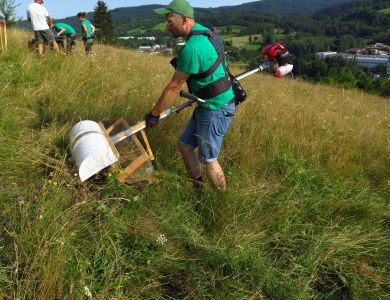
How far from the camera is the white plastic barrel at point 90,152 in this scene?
8.98ft

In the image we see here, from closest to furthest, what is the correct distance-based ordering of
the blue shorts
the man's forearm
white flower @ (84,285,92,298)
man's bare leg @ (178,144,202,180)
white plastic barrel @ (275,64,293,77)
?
white flower @ (84,285,92,298) → the man's forearm → the blue shorts → man's bare leg @ (178,144,202,180) → white plastic barrel @ (275,64,293,77)

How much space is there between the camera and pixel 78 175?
2852mm

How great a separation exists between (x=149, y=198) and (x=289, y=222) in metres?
1.24

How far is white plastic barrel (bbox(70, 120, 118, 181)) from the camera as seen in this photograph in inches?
108

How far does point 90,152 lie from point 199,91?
1.07 metres

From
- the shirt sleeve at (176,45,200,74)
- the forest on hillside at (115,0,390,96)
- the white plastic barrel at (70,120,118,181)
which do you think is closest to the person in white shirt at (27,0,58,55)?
the white plastic barrel at (70,120,118,181)

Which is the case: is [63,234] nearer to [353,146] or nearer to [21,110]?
[21,110]

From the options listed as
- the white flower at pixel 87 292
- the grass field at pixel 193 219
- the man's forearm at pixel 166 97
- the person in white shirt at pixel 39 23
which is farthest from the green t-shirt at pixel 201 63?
the person in white shirt at pixel 39 23

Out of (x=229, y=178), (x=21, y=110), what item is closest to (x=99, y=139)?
Result: (x=229, y=178)

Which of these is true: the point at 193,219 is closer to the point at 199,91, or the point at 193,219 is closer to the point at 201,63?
the point at 199,91

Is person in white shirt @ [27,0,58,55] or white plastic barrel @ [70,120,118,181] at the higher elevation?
person in white shirt @ [27,0,58,55]

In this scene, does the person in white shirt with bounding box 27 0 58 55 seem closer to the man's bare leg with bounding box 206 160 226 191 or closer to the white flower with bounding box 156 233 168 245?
the man's bare leg with bounding box 206 160 226 191

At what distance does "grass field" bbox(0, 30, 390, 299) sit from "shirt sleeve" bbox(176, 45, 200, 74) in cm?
110

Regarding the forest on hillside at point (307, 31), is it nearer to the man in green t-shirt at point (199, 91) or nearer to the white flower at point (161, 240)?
the man in green t-shirt at point (199, 91)
